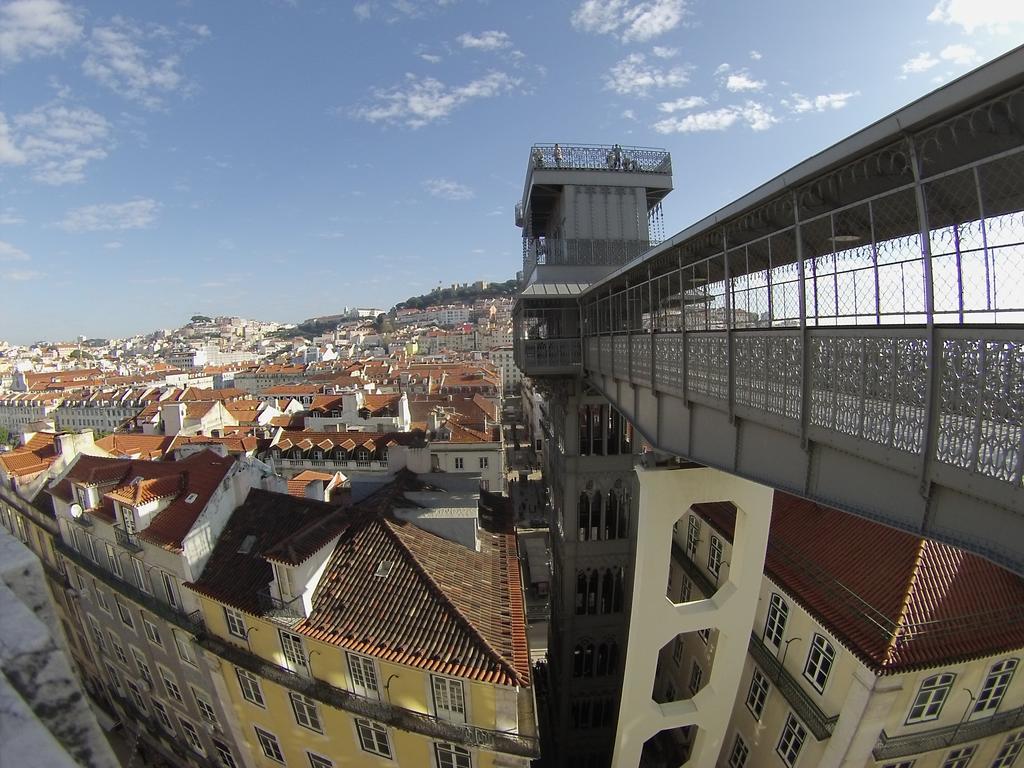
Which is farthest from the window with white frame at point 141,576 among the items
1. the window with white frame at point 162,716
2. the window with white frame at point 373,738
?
A: the window with white frame at point 373,738

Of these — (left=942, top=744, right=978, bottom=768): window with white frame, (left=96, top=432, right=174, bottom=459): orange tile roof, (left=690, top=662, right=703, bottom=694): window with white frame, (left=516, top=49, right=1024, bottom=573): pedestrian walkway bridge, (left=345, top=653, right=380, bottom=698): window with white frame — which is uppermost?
(left=516, top=49, right=1024, bottom=573): pedestrian walkway bridge

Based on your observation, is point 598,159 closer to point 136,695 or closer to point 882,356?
point 882,356

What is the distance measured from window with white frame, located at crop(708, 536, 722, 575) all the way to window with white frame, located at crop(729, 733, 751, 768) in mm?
4040

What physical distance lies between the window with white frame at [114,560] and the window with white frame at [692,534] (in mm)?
16944

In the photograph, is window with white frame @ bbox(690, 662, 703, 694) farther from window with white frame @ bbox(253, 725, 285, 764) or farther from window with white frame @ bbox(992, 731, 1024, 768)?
window with white frame @ bbox(253, 725, 285, 764)

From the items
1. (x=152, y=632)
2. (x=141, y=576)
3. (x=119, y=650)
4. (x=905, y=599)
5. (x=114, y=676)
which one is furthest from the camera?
(x=114, y=676)

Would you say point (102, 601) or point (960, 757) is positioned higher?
point (102, 601)

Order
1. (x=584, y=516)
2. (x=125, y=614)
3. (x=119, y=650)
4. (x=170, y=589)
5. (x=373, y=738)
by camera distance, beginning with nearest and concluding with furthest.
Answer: (x=373, y=738), (x=170, y=589), (x=125, y=614), (x=119, y=650), (x=584, y=516)

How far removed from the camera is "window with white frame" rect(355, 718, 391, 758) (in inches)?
391

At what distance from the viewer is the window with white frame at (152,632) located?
1298cm

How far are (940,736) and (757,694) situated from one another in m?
3.49

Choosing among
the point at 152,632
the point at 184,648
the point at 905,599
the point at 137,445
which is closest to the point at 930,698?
the point at 905,599

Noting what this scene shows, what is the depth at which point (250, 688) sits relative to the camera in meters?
11.3

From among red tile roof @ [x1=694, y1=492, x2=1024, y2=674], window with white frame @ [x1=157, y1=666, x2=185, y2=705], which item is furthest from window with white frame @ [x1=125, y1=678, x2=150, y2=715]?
red tile roof @ [x1=694, y1=492, x2=1024, y2=674]
